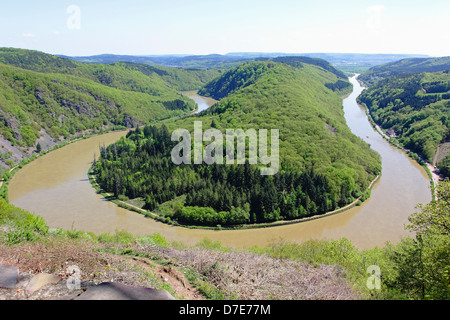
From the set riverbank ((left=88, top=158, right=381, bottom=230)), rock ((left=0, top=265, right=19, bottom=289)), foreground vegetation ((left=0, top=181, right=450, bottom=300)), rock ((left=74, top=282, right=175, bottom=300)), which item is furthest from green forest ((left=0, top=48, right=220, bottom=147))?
rock ((left=74, top=282, right=175, bottom=300))

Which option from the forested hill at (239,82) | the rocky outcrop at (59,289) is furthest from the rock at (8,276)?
the forested hill at (239,82)

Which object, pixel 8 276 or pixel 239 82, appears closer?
pixel 8 276

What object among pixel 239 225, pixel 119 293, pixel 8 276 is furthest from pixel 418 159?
pixel 8 276

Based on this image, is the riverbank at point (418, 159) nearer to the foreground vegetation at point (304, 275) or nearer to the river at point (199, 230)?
the river at point (199, 230)

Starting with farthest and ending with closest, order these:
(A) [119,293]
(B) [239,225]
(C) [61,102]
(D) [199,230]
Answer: (C) [61,102], (B) [239,225], (D) [199,230], (A) [119,293]

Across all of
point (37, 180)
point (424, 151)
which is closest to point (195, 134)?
point (37, 180)

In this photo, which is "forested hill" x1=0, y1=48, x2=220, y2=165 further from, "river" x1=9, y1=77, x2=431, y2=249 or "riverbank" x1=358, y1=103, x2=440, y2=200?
"riverbank" x1=358, y1=103, x2=440, y2=200

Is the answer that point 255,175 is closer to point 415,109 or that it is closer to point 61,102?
point 415,109
